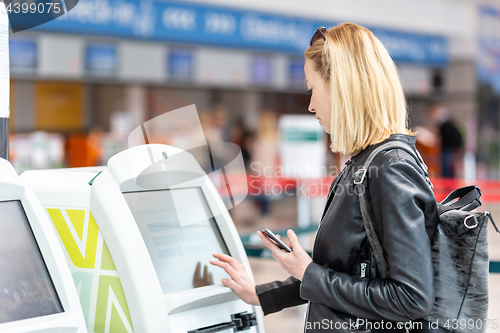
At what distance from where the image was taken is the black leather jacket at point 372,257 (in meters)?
1.15

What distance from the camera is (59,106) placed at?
785 centimetres

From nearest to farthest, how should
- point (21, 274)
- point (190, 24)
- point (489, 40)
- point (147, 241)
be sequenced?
point (21, 274) → point (147, 241) → point (190, 24) → point (489, 40)

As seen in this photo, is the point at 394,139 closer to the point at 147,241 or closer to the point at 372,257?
the point at 372,257

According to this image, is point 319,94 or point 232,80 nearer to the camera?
point 319,94

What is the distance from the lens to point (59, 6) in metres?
1.76

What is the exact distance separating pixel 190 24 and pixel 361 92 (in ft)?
22.3

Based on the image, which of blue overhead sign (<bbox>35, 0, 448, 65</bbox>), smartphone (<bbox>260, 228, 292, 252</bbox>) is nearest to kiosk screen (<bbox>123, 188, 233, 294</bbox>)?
smartphone (<bbox>260, 228, 292, 252</bbox>)

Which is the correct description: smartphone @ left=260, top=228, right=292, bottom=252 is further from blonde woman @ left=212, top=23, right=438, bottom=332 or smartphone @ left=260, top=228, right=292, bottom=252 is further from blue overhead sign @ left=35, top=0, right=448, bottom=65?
blue overhead sign @ left=35, top=0, right=448, bottom=65

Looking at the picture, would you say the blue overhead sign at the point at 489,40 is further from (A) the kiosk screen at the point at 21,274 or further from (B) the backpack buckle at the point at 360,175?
(A) the kiosk screen at the point at 21,274

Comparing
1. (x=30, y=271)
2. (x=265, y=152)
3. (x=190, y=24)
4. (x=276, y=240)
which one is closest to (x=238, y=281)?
(x=276, y=240)

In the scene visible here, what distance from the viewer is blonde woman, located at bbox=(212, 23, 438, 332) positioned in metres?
1.16

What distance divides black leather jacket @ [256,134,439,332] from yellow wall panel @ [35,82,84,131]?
23.1 feet

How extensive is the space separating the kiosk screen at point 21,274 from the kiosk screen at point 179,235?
0.30 metres

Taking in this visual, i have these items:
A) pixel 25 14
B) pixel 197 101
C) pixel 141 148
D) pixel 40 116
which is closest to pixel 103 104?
pixel 40 116
